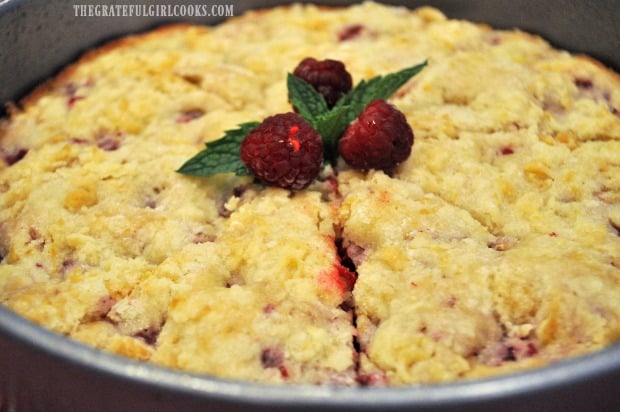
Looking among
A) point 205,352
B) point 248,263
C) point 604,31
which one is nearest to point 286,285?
point 248,263

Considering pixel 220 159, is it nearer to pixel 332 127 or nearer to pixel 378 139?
pixel 332 127

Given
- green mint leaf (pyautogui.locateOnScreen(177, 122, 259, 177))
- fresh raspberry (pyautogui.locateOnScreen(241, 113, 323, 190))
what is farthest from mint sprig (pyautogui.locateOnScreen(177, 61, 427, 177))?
fresh raspberry (pyautogui.locateOnScreen(241, 113, 323, 190))

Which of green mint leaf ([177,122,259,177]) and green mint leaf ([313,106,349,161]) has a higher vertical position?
green mint leaf ([313,106,349,161])

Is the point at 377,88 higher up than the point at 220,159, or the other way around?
the point at 377,88

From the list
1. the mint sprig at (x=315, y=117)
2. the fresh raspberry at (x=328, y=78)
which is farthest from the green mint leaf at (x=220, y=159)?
the fresh raspberry at (x=328, y=78)

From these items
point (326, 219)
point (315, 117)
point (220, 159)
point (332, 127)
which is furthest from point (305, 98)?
point (326, 219)

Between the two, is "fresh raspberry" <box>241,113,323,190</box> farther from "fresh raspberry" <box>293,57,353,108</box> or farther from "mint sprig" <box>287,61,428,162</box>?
"fresh raspberry" <box>293,57,353,108</box>
